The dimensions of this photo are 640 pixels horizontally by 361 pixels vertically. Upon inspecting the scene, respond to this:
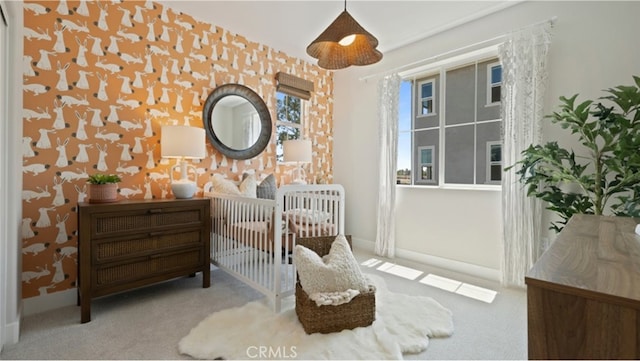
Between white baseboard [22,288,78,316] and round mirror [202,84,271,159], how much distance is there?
165 cm

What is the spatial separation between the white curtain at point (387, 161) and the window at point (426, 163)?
12.0 inches

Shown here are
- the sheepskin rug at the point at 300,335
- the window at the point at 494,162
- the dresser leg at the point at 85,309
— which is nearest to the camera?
the sheepskin rug at the point at 300,335

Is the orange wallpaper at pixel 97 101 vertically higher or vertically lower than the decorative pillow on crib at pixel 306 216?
higher

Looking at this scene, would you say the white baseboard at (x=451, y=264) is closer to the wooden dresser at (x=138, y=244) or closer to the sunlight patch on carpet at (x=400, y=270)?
the sunlight patch on carpet at (x=400, y=270)

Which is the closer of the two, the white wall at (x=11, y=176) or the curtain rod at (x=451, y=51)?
the white wall at (x=11, y=176)

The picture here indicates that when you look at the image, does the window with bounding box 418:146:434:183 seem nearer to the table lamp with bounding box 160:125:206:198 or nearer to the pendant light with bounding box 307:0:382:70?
the pendant light with bounding box 307:0:382:70

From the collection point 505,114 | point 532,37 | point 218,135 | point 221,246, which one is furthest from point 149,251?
point 532,37

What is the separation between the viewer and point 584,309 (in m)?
0.47

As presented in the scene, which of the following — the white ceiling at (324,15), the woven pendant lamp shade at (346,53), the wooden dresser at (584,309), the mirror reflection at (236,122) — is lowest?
the wooden dresser at (584,309)

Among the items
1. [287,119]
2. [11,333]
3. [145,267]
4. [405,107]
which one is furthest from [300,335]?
[405,107]

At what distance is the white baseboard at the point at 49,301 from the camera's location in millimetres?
1973

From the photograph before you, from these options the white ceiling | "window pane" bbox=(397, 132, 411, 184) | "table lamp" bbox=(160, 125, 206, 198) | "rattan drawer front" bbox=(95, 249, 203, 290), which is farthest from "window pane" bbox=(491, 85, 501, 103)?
"rattan drawer front" bbox=(95, 249, 203, 290)

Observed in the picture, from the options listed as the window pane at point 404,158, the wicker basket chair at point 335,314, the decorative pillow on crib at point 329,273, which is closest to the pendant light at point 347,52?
the decorative pillow on crib at point 329,273

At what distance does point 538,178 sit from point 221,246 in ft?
8.48
